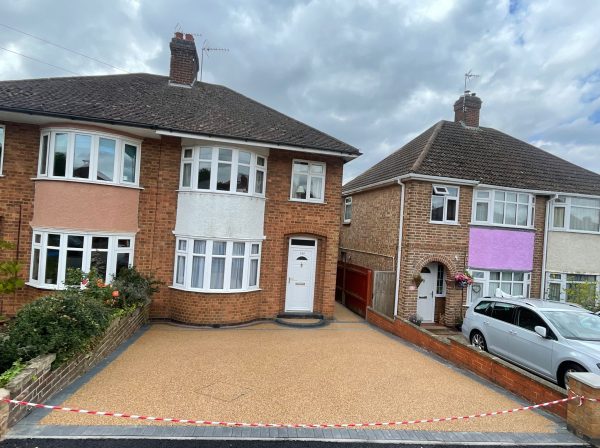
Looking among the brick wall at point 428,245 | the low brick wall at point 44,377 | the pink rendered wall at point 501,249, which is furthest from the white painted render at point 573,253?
the low brick wall at point 44,377

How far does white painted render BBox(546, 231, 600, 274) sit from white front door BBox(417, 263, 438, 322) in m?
4.40

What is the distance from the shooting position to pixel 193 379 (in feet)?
20.1

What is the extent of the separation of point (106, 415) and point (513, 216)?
13.5 meters

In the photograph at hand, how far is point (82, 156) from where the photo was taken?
932 cm

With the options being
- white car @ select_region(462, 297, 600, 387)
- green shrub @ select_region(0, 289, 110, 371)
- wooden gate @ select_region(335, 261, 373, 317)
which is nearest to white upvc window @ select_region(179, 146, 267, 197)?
green shrub @ select_region(0, 289, 110, 371)

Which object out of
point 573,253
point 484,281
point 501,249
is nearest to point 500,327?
point 484,281

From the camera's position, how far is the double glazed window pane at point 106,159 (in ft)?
31.1

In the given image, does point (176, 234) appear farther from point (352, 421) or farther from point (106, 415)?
point (352, 421)

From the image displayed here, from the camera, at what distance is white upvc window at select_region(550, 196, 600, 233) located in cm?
1332

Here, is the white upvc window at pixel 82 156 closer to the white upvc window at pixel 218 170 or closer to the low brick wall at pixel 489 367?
the white upvc window at pixel 218 170

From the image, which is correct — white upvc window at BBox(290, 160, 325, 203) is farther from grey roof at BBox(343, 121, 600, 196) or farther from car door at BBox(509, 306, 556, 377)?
car door at BBox(509, 306, 556, 377)

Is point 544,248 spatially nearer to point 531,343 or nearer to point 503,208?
point 503,208

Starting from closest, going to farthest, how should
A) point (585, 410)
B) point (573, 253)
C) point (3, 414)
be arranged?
point (3, 414), point (585, 410), point (573, 253)

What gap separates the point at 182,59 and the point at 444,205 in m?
10.7
